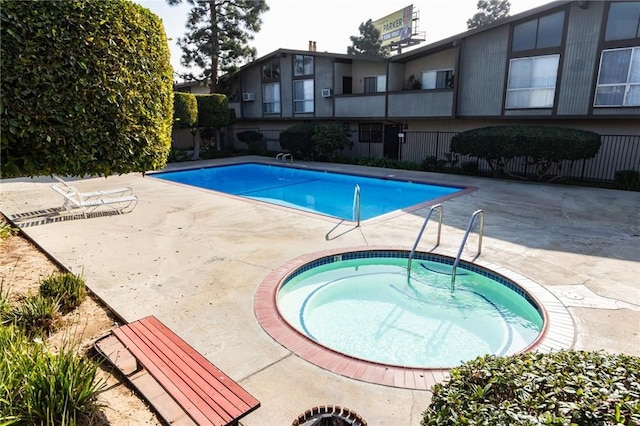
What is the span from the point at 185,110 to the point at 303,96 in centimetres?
748

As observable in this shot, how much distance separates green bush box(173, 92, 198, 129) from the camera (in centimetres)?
2149

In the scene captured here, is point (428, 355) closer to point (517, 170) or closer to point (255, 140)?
point (517, 170)

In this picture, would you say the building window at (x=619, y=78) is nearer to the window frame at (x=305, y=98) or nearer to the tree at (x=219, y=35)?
the window frame at (x=305, y=98)

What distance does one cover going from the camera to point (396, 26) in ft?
144

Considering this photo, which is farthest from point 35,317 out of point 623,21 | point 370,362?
point 623,21

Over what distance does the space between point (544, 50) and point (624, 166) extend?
5421 millimetres

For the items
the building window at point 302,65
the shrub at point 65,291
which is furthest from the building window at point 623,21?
the shrub at point 65,291

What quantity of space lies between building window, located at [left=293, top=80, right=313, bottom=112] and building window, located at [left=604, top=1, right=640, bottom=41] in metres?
15.2

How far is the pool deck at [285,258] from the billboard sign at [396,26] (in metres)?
33.8

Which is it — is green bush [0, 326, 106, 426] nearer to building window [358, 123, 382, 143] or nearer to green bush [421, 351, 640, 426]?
green bush [421, 351, 640, 426]

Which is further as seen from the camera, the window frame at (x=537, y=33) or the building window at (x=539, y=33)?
the building window at (x=539, y=33)

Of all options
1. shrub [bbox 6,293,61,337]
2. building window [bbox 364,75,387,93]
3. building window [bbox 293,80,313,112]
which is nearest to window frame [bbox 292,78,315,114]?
building window [bbox 293,80,313,112]

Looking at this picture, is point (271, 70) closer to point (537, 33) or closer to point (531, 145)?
point (537, 33)

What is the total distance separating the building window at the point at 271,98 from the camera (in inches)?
1043
